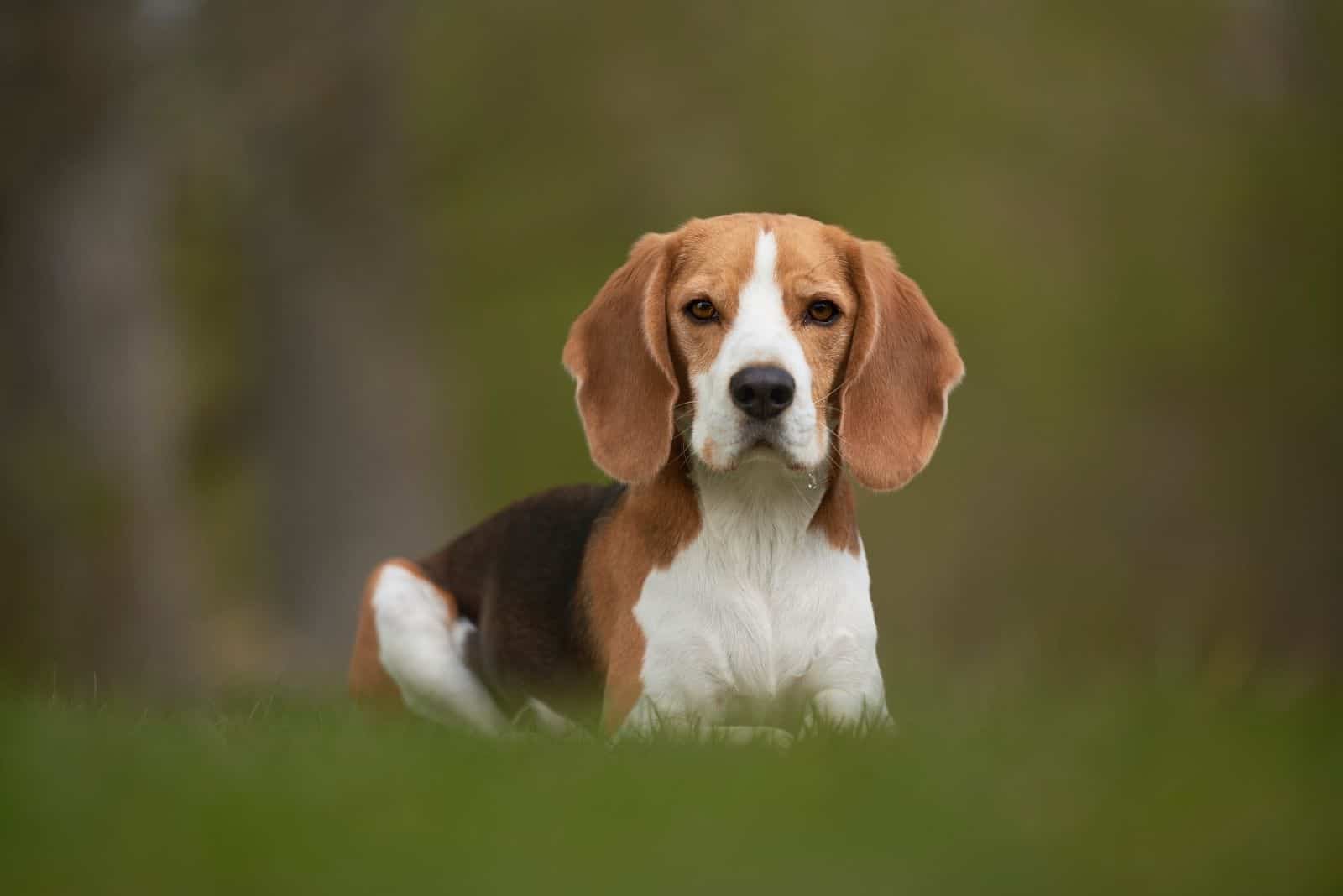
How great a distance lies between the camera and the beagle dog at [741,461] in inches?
178

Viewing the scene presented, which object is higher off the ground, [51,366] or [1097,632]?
[51,366]

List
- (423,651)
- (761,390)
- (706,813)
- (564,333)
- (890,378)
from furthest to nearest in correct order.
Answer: (564,333) < (423,651) < (890,378) < (761,390) < (706,813)

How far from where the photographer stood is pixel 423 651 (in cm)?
553

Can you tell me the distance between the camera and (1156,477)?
15906mm

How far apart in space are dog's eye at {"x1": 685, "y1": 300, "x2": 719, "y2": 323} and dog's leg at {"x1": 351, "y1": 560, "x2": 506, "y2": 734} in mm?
1555

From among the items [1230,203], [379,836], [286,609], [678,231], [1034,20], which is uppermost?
[1034,20]

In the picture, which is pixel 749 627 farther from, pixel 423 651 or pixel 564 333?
pixel 564 333

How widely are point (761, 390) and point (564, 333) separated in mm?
11153

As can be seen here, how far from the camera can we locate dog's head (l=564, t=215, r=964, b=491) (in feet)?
14.6

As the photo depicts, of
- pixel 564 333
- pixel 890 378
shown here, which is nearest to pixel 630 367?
pixel 890 378

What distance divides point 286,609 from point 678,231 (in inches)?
307

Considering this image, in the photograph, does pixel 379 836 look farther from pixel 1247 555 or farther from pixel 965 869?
pixel 1247 555

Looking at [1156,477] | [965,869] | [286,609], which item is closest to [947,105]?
[1156,477]

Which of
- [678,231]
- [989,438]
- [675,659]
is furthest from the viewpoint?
[989,438]
